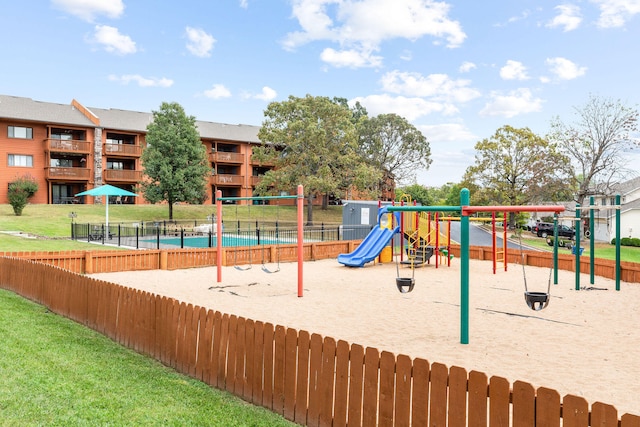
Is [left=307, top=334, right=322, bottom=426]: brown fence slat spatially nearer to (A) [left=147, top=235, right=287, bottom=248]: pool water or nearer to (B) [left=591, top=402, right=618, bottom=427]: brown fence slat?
(B) [left=591, top=402, right=618, bottom=427]: brown fence slat

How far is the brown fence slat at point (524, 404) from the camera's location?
12.6 ft

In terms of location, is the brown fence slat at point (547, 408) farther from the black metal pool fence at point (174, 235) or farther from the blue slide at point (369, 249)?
the black metal pool fence at point (174, 235)

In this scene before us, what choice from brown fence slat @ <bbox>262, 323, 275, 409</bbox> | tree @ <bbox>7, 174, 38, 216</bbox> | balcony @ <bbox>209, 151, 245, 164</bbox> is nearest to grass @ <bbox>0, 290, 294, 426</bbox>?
brown fence slat @ <bbox>262, 323, 275, 409</bbox>

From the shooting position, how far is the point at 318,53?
36.6 meters

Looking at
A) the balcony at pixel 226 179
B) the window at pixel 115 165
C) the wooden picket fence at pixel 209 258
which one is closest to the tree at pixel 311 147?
the balcony at pixel 226 179

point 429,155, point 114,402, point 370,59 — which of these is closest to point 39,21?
point 370,59

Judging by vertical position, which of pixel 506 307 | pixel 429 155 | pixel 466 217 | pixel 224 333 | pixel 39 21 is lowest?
pixel 506 307

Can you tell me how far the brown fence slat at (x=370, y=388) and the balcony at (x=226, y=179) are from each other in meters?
52.5

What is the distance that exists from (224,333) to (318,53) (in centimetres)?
3318

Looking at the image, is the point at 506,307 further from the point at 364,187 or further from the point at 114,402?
the point at 364,187

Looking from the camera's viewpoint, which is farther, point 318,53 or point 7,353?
point 318,53

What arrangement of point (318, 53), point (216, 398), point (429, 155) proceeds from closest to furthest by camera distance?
1. point (216, 398)
2. point (318, 53)
3. point (429, 155)

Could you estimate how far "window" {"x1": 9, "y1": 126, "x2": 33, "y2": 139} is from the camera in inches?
1775

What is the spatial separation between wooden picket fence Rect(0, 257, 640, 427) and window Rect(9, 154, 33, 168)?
44214 millimetres
